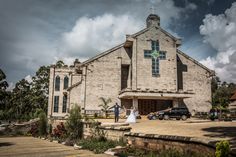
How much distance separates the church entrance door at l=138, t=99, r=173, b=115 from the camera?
39.7m

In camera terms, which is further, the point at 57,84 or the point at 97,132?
the point at 57,84

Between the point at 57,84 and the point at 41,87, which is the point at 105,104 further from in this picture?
the point at 41,87

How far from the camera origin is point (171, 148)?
9.77 m

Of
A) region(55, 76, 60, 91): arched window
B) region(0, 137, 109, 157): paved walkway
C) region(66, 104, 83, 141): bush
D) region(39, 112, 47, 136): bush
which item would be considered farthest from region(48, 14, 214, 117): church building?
region(0, 137, 109, 157): paved walkway

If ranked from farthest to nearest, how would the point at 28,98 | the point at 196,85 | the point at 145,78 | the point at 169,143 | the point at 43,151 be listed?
the point at 28,98
the point at 196,85
the point at 145,78
the point at 43,151
the point at 169,143

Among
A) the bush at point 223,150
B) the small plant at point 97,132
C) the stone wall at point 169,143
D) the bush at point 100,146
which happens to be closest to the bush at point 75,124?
the small plant at point 97,132

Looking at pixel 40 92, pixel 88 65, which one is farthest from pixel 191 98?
pixel 40 92

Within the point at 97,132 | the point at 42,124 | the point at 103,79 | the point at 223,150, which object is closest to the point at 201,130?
the point at 223,150

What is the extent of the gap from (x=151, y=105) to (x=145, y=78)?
4.48 meters

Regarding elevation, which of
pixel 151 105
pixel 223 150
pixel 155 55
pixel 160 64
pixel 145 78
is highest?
pixel 155 55

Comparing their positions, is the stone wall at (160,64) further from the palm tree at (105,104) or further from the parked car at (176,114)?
the parked car at (176,114)

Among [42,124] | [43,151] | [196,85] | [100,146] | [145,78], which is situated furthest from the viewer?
[196,85]

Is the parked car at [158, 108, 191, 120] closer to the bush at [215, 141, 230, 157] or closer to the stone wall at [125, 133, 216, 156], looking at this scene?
the stone wall at [125, 133, 216, 156]

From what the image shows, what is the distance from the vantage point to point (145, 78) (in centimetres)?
3947
